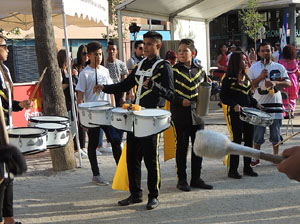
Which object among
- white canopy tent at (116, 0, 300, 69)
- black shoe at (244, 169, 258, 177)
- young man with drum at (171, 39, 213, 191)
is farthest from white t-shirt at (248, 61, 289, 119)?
white canopy tent at (116, 0, 300, 69)

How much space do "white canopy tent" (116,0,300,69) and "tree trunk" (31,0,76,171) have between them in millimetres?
4331

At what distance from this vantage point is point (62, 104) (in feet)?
24.9

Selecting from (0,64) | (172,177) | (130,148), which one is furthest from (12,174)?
(172,177)

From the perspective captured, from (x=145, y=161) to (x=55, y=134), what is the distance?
3.63ft

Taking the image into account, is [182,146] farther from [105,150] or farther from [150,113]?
[105,150]

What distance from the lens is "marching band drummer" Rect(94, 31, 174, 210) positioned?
544cm

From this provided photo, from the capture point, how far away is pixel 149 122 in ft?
16.5

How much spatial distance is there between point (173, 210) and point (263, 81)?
10.2 ft

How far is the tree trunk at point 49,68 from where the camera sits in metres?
7.36

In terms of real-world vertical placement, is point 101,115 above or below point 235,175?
above

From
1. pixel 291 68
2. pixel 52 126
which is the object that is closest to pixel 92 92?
pixel 52 126

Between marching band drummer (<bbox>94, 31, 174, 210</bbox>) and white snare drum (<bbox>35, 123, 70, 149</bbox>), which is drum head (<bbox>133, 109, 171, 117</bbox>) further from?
white snare drum (<bbox>35, 123, 70, 149</bbox>)

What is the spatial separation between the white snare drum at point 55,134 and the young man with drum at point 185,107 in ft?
5.10

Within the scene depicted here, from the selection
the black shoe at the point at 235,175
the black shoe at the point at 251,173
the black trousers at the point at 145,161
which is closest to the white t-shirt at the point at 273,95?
the black shoe at the point at 251,173
